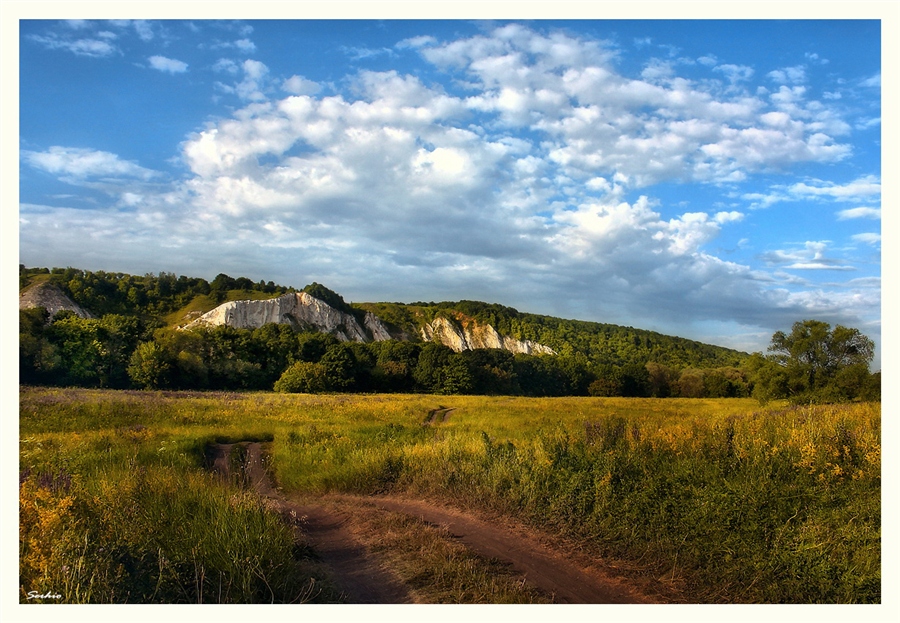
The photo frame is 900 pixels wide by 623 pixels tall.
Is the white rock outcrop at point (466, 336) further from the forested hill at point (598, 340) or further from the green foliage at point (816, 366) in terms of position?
→ the green foliage at point (816, 366)

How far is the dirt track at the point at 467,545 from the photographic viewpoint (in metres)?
6.49

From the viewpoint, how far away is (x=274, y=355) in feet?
171

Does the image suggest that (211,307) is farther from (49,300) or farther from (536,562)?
(536,562)

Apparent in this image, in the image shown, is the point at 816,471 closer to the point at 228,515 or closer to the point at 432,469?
the point at 432,469

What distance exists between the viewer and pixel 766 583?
6.30 m

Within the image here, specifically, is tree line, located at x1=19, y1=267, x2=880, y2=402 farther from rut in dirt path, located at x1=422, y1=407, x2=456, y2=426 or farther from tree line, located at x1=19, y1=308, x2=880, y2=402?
rut in dirt path, located at x1=422, y1=407, x2=456, y2=426

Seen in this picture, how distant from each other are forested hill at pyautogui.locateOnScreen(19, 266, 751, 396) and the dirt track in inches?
488

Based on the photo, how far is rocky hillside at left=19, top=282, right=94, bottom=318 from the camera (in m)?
19.7

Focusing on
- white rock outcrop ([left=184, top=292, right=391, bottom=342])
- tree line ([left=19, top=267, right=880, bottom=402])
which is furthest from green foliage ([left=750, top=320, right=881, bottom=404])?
white rock outcrop ([left=184, top=292, right=391, bottom=342])

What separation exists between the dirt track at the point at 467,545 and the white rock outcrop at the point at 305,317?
6517cm

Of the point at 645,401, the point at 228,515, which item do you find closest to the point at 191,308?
the point at 645,401

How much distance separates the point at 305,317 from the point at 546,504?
3763 inches

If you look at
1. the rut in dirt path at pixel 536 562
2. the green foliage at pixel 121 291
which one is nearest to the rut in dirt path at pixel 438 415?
the rut in dirt path at pixel 536 562

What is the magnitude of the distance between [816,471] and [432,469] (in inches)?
296
